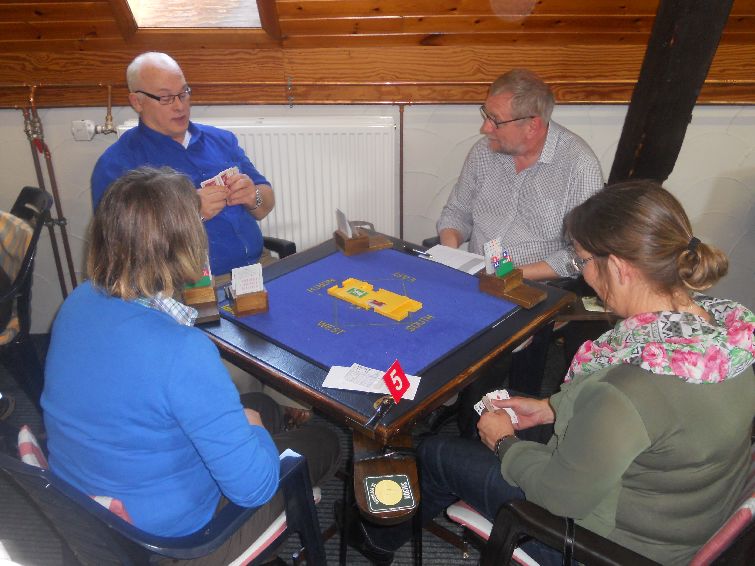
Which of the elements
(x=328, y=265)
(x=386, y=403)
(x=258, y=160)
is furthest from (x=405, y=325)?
(x=258, y=160)

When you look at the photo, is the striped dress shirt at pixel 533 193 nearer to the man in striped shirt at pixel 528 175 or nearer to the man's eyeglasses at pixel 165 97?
the man in striped shirt at pixel 528 175

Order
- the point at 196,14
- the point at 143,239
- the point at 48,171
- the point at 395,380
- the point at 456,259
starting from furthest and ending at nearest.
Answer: the point at 48,171
the point at 196,14
the point at 456,259
the point at 395,380
the point at 143,239

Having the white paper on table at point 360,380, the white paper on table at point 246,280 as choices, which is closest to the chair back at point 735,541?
the white paper on table at point 360,380

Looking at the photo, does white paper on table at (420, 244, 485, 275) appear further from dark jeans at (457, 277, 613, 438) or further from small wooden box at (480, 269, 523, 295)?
dark jeans at (457, 277, 613, 438)

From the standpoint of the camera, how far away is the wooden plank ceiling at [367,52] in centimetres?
286

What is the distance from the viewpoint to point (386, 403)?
4.91ft

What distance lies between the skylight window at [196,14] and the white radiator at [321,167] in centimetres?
47

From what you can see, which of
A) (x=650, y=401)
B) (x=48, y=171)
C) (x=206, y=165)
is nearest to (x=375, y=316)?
(x=650, y=401)

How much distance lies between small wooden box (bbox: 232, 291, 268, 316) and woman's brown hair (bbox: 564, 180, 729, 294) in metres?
1.00

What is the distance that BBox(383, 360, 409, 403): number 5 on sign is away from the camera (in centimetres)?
149

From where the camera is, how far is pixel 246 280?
187cm

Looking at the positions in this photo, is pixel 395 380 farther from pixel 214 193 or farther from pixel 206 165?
pixel 206 165

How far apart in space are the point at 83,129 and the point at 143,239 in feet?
7.24

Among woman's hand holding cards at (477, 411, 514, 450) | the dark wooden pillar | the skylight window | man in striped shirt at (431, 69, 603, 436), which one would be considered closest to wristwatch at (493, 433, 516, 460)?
woman's hand holding cards at (477, 411, 514, 450)
